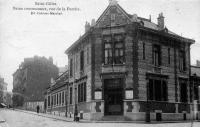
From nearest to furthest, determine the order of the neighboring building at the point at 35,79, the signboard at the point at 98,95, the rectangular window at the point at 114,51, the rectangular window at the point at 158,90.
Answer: the signboard at the point at 98,95 < the rectangular window at the point at 114,51 < the rectangular window at the point at 158,90 < the neighboring building at the point at 35,79

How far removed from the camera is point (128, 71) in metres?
27.0

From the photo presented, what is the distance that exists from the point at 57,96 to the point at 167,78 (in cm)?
1757

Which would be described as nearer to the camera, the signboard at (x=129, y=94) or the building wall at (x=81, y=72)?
the signboard at (x=129, y=94)

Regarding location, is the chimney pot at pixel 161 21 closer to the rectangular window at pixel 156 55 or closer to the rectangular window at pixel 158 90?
the rectangular window at pixel 156 55

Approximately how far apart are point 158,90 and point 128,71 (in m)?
3.83

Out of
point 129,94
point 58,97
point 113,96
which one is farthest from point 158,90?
point 58,97

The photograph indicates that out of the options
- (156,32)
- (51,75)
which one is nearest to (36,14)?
(156,32)

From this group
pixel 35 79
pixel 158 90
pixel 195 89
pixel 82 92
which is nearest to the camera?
pixel 158 90

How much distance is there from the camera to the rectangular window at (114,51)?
2753 cm

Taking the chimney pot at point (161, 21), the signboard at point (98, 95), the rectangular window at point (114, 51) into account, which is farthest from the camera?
the chimney pot at point (161, 21)

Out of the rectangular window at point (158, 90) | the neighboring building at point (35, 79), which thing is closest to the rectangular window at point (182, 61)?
Answer: the rectangular window at point (158, 90)

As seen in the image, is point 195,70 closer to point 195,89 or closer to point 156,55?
point 195,89

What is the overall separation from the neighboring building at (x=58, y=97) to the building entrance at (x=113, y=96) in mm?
10286

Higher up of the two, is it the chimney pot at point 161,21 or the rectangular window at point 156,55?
the chimney pot at point 161,21
